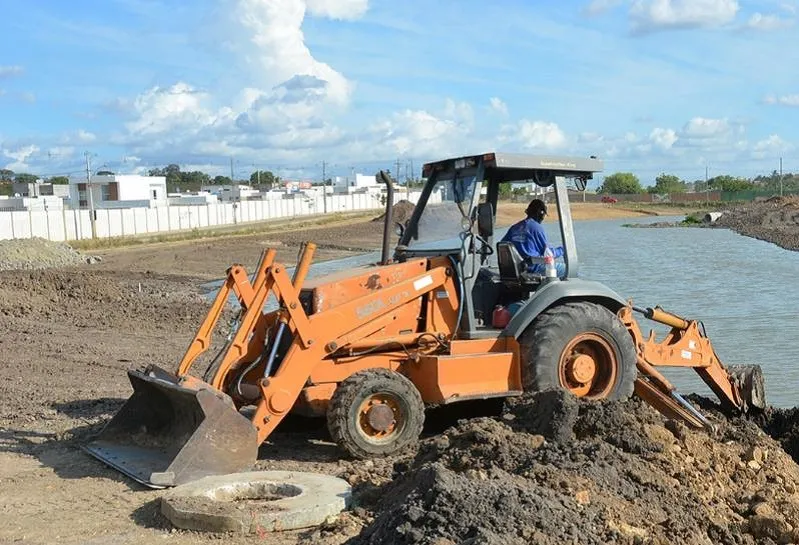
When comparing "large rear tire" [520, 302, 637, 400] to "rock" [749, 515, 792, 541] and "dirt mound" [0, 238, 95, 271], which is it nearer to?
"rock" [749, 515, 792, 541]

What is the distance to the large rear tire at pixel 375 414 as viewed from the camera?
23.6ft

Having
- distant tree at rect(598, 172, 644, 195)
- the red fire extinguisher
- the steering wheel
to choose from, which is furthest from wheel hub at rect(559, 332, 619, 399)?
distant tree at rect(598, 172, 644, 195)

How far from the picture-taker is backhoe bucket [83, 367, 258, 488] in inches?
260

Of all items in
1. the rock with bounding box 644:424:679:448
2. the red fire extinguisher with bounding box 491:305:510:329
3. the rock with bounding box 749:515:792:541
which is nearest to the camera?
the rock with bounding box 749:515:792:541

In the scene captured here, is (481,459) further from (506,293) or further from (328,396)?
(506,293)

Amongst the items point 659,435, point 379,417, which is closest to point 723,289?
point 659,435

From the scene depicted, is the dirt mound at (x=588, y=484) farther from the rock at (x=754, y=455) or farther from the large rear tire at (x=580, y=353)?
the large rear tire at (x=580, y=353)

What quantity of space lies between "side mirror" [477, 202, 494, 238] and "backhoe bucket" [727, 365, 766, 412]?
2902 mm

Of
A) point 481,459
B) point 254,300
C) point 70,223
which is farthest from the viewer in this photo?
point 70,223

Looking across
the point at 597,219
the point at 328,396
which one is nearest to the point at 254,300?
the point at 328,396

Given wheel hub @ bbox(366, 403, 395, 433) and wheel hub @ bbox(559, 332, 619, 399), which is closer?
wheel hub @ bbox(366, 403, 395, 433)

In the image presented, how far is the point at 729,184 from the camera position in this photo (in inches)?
5399

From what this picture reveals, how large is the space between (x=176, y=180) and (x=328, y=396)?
465 feet

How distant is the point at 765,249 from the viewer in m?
41.6
